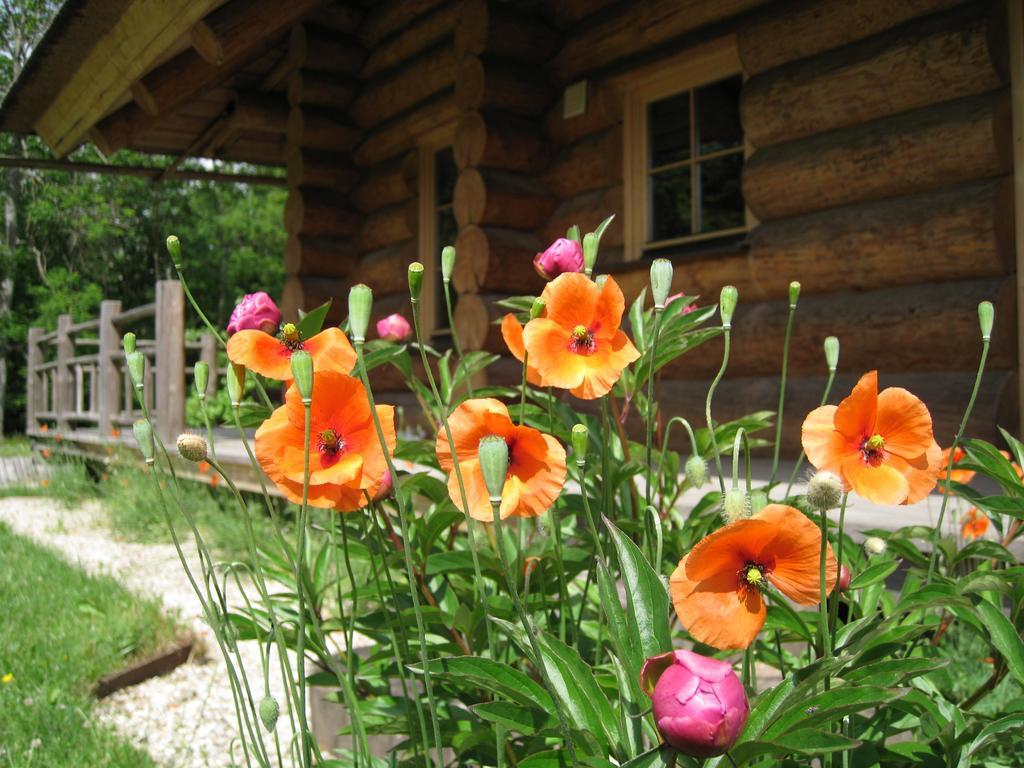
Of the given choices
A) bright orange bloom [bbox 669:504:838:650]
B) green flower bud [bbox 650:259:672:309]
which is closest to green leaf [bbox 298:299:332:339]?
green flower bud [bbox 650:259:672:309]

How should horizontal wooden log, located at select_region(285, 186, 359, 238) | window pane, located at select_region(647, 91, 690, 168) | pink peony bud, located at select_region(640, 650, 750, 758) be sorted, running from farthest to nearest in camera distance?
1. horizontal wooden log, located at select_region(285, 186, 359, 238)
2. window pane, located at select_region(647, 91, 690, 168)
3. pink peony bud, located at select_region(640, 650, 750, 758)

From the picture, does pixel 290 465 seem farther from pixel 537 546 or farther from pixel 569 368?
pixel 537 546

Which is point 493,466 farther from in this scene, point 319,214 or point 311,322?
point 319,214

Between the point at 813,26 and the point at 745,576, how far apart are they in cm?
339

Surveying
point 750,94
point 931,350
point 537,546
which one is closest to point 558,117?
point 750,94

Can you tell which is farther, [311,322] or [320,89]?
[320,89]

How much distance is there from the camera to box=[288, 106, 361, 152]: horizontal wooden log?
623 centimetres

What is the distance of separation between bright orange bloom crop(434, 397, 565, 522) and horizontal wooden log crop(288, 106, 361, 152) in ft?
19.1

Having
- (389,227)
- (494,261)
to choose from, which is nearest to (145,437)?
(494,261)

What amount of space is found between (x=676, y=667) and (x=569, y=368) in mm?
382

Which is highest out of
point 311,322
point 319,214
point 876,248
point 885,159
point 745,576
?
point 319,214

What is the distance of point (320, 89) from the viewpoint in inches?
245

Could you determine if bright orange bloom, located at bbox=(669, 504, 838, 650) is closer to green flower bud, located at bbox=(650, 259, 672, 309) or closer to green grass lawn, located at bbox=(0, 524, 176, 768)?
green flower bud, located at bbox=(650, 259, 672, 309)

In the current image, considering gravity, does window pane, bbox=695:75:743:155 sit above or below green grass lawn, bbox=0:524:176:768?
above
